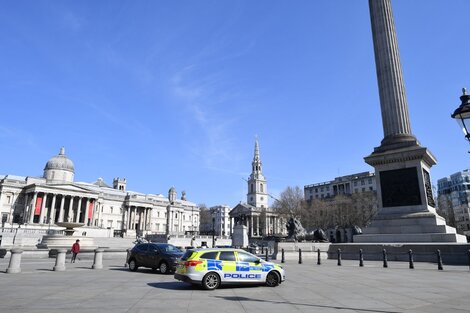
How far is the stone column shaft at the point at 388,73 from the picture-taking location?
28.4m

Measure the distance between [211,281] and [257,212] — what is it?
133699 millimetres

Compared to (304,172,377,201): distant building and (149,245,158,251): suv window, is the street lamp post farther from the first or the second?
(304,172,377,201): distant building

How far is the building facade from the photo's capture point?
140m

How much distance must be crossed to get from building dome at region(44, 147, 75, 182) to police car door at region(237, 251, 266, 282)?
330ft

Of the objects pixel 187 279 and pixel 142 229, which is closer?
pixel 187 279

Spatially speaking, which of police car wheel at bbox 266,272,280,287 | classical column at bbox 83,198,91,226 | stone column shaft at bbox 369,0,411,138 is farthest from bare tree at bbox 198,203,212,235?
police car wheel at bbox 266,272,280,287

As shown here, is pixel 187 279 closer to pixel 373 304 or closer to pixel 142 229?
pixel 373 304

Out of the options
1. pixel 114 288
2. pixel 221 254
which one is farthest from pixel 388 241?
pixel 114 288

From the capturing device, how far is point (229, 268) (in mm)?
12055

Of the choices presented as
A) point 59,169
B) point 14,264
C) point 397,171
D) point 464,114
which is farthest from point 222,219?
point 464,114

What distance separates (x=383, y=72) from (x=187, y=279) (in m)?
26.3

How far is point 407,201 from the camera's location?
982 inches

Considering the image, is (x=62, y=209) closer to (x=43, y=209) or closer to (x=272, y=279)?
(x=43, y=209)

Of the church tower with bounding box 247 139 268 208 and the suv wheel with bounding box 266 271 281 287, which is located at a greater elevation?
the church tower with bounding box 247 139 268 208
